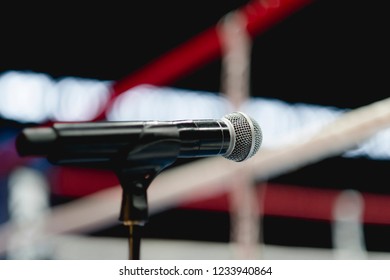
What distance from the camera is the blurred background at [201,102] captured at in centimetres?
362

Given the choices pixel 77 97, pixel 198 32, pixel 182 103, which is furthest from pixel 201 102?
pixel 77 97

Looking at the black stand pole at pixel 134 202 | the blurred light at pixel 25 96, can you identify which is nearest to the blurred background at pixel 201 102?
the blurred light at pixel 25 96

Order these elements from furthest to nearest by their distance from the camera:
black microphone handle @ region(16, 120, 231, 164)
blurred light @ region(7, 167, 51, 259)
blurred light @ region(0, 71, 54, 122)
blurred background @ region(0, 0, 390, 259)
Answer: blurred light @ region(0, 71, 54, 122), blurred background @ region(0, 0, 390, 259), blurred light @ region(7, 167, 51, 259), black microphone handle @ region(16, 120, 231, 164)

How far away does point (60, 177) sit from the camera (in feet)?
11.4

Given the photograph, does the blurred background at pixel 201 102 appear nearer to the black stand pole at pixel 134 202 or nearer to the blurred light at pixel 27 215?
the blurred light at pixel 27 215

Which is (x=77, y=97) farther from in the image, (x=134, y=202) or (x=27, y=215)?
(x=134, y=202)

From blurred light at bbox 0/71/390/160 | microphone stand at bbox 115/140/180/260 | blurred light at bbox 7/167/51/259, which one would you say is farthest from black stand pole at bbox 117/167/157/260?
blurred light at bbox 0/71/390/160

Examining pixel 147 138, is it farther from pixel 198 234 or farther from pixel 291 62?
pixel 291 62

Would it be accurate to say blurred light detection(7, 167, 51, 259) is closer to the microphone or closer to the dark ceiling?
the dark ceiling

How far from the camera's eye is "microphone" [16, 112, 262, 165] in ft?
1.81

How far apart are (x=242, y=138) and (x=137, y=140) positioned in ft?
0.38

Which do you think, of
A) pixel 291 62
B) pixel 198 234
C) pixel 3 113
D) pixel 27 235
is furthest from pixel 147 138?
pixel 291 62

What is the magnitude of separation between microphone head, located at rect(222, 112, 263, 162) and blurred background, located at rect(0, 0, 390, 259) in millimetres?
2255

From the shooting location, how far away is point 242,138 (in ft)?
2.14
